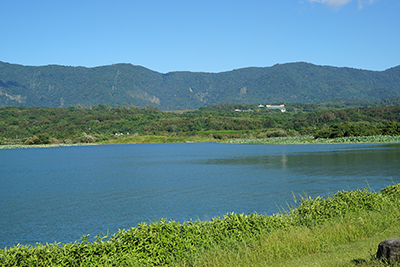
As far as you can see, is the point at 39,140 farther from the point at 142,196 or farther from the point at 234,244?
the point at 234,244

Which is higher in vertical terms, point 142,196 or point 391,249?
point 391,249

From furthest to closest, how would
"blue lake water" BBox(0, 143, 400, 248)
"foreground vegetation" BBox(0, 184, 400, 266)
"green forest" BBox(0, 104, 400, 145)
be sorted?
1. "green forest" BBox(0, 104, 400, 145)
2. "blue lake water" BBox(0, 143, 400, 248)
3. "foreground vegetation" BBox(0, 184, 400, 266)

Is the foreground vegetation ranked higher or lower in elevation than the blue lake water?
higher

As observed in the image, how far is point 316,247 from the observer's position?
375 inches

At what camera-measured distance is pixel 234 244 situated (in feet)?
32.2

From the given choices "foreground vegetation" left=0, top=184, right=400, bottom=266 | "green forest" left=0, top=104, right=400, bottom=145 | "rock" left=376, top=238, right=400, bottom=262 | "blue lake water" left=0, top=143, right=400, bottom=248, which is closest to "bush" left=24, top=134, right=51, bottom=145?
"green forest" left=0, top=104, right=400, bottom=145

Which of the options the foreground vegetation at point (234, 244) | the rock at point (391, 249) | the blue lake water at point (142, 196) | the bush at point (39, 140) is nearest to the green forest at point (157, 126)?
the bush at point (39, 140)

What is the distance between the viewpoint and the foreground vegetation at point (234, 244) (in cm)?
846

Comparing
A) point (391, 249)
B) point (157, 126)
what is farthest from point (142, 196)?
point (157, 126)

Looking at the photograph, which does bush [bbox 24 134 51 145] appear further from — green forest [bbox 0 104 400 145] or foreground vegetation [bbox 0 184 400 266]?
foreground vegetation [bbox 0 184 400 266]

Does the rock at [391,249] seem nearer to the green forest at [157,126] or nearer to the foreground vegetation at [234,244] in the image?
the foreground vegetation at [234,244]

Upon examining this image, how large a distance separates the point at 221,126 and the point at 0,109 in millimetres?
118465

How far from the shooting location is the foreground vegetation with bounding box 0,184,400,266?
Result: 8.46 meters

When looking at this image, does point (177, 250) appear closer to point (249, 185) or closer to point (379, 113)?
point (249, 185)
